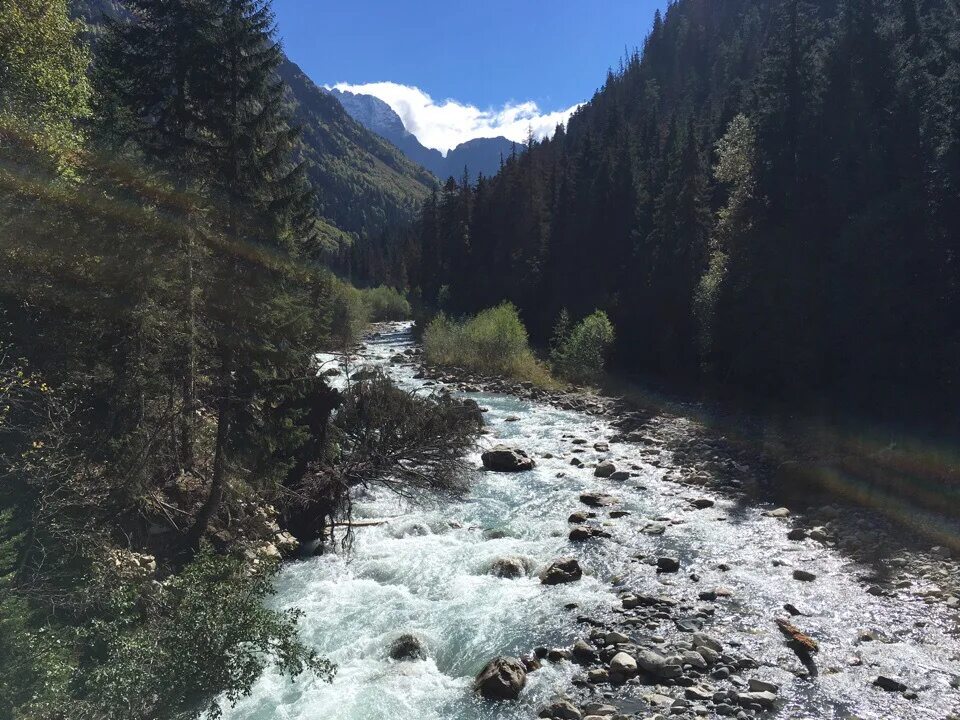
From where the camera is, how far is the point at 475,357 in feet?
154

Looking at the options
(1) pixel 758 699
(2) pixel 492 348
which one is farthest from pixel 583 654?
(2) pixel 492 348

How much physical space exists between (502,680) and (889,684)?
6.46m

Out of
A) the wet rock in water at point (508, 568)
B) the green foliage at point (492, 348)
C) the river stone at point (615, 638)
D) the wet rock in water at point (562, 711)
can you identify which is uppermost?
the green foliage at point (492, 348)

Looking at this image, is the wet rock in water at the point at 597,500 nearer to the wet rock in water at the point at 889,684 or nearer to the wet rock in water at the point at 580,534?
the wet rock in water at the point at 580,534

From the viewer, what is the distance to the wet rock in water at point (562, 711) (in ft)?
29.2

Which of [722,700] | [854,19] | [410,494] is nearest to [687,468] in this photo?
[410,494]

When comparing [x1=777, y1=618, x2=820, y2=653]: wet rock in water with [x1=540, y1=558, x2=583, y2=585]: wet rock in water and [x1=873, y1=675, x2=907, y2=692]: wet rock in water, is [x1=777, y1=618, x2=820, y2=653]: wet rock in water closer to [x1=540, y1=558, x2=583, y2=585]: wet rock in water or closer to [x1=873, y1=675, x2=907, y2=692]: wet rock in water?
[x1=873, y1=675, x2=907, y2=692]: wet rock in water

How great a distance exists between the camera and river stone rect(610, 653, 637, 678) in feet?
32.4

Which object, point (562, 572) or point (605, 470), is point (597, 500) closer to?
point (605, 470)

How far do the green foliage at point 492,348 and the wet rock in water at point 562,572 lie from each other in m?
28.8

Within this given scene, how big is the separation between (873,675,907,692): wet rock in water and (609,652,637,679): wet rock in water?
3975mm

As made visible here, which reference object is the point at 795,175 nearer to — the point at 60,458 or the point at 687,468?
the point at 687,468

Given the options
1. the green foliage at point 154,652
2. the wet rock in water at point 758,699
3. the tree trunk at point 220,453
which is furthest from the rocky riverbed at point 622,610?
the tree trunk at point 220,453

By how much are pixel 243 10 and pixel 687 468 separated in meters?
21.2
